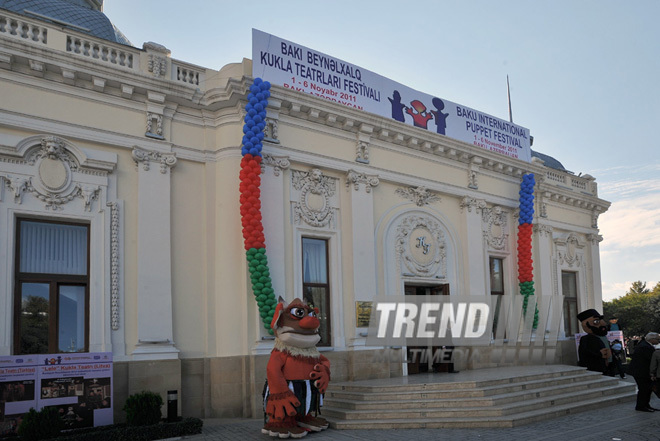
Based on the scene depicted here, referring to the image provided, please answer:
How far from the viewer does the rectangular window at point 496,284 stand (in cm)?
1741

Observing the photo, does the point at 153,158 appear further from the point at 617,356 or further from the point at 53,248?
the point at 617,356

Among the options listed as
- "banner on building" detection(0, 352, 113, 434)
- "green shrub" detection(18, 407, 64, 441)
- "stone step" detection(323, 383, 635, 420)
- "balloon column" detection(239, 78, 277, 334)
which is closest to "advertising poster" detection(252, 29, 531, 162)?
"balloon column" detection(239, 78, 277, 334)

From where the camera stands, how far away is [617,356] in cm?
1753

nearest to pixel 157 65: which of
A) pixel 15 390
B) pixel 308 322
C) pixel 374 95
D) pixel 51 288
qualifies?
pixel 51 288

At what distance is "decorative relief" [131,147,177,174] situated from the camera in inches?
463

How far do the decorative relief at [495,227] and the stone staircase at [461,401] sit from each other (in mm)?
5445

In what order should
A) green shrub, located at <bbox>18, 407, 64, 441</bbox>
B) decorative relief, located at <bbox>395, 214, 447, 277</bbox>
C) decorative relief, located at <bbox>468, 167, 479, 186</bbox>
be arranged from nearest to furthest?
green shrub, located at <bbox>18, 407, 64, 441</bbox> < decorative relief, located at <bbox>395, 214, 447, 277</bbox> < decorative relief, located at <bbox>468, 167, 479, 186</bbox>

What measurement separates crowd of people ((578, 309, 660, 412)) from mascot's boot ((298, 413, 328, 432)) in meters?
5.48

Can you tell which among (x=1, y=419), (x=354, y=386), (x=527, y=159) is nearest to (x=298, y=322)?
(x=354, y=386)

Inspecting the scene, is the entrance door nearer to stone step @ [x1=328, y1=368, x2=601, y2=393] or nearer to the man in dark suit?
stone step @ [x1=328, y1=368, x2=601, y2=393]

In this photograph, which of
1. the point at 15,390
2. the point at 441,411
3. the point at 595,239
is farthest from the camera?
the point at 595,239

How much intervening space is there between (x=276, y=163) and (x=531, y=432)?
7200 millimetres

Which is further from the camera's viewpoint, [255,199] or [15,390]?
[255,199]

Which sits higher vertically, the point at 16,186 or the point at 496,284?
the point at 16,186
